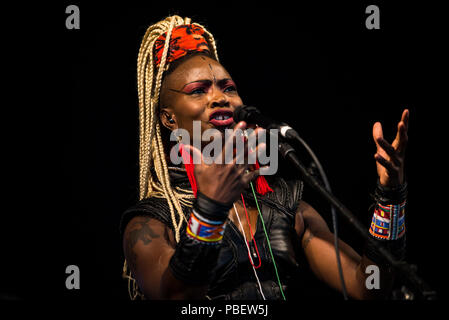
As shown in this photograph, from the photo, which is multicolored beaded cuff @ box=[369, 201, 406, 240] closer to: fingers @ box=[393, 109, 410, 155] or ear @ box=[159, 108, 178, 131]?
fingers @ box=[393, 109, 410, 155]

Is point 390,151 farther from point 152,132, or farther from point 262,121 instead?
point 152,132

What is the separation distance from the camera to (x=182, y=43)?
2568mm

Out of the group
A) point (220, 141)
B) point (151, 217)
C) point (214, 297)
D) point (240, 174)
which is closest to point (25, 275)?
point (151, 217)

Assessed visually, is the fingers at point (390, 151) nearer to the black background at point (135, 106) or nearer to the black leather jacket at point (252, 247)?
the black leather jacket at point (252, 247)

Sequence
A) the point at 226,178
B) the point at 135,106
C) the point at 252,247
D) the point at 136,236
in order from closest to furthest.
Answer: the point at 226,178 → the point at 136,236 → the point at 252,247 → the point at 135,106

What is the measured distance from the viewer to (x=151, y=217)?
227cm

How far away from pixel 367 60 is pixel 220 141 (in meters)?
1.27

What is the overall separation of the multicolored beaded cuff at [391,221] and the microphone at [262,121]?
2.22 ft

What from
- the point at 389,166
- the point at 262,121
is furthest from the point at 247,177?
the point at 389,166

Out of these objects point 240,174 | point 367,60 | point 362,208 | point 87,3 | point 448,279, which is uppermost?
point 87,3

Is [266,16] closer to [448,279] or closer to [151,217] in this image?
[151,217]

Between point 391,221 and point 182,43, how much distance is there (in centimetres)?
139

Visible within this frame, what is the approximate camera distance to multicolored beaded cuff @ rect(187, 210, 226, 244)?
177cm

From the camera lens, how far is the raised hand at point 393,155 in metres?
1.97
